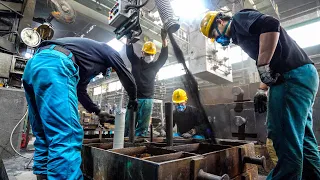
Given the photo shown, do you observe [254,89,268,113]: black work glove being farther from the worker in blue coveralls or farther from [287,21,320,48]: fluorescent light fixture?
[287,21,320,48]: fluorescent light fixture

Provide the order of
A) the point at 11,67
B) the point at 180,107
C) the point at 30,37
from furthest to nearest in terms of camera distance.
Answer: the point at 180,107 < the point at 30,37 < the point at 11,67

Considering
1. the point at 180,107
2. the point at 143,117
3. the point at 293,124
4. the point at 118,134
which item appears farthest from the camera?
the point at 180,107

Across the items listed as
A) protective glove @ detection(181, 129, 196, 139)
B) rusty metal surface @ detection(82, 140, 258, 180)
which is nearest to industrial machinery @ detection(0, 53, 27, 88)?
rusty metal surface @ detection(82, 140, 258, 180)

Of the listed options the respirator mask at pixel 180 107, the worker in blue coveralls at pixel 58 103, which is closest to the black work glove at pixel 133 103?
the worker in blue coveralls at pixel 58 103

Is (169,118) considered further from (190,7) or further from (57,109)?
(190,7)

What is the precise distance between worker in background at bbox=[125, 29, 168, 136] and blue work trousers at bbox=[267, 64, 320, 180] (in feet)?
6.97

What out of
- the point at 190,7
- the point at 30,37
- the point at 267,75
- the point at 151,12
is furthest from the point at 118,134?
the point at 151,12

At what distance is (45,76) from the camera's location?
1.24 metres

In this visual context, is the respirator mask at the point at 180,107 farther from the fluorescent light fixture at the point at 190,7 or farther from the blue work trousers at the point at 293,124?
the blue work trousers at the point at 293,124

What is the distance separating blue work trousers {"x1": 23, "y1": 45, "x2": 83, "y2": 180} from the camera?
116cm

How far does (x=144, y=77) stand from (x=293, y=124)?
8.18ft

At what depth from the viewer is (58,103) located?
1.23 meters

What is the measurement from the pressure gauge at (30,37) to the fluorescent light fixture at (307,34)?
9.06 meters

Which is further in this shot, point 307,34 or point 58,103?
point 307,34
